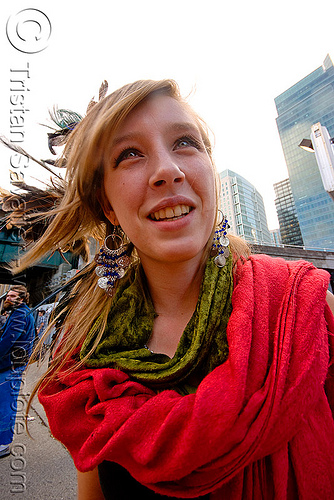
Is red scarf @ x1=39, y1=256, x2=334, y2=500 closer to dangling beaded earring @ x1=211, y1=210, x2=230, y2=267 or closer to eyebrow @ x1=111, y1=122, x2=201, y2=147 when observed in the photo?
dangling beaded earring @ x1=211, y1=210, x2=230, y2=267

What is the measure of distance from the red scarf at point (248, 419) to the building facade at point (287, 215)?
79419 mm

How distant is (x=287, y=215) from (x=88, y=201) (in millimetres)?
86205

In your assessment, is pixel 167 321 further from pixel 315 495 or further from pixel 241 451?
pixel 315 495

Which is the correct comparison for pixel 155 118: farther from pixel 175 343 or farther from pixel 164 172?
pixel 175 343

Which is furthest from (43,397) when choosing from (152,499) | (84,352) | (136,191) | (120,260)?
(136,191)

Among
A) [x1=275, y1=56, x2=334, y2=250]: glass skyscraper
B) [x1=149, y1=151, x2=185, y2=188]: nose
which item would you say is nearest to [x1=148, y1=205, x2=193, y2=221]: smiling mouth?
[x1=149, y1=151, x2=185, y2=188]: nose

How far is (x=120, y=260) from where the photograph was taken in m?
1.39

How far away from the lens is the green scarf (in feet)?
2.80

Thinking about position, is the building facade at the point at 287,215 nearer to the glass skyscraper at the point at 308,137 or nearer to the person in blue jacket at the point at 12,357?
the glass skyscraper at the point at 308,137

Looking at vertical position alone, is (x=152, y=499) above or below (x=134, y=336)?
below

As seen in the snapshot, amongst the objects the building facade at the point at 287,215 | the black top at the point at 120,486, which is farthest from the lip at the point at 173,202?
the building facade at the point at 287,215

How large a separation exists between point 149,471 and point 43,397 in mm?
523

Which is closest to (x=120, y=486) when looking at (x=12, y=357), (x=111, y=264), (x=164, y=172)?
(x=111, y=264)

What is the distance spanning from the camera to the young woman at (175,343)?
0.65 meters
